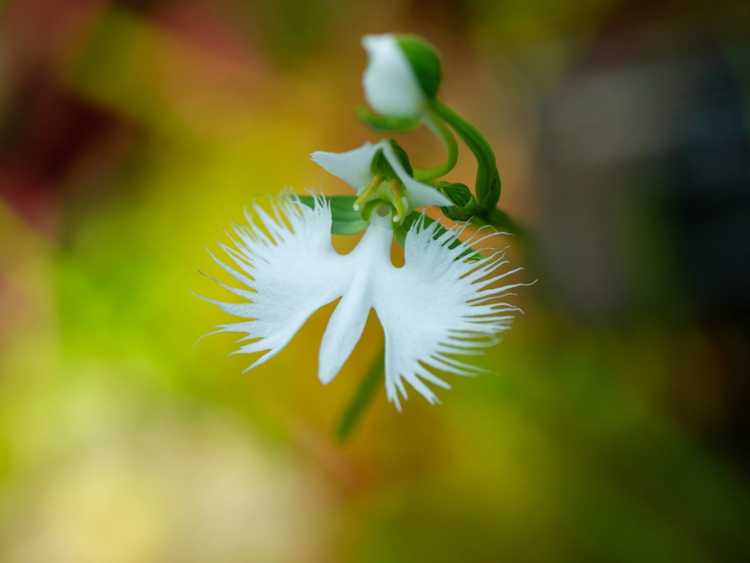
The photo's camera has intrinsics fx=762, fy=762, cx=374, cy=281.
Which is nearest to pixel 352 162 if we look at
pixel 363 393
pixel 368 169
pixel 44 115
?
pixel 368 169

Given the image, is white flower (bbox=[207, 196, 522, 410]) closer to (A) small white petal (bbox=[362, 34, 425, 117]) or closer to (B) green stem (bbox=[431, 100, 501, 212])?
(B) green stem (bbox=[431, 100, 501, 212])

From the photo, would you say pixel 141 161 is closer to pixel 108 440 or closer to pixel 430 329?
pixel 108 440

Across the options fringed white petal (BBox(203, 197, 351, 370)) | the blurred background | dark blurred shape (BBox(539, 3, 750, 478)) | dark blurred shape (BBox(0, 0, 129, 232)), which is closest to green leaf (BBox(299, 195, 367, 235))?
fringed white petal (BBox(203, 197, 351, 370))

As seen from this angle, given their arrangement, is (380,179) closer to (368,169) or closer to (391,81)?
(368,169)

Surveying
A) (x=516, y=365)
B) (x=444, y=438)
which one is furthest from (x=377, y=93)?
(x=444, y=438)

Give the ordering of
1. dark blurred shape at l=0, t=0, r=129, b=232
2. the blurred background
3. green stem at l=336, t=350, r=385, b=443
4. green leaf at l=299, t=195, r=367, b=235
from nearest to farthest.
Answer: green leaf at l=299, t=195, r=367, b=235, green stem at l=336, t=350, r=385, b=443, the blurred background, dark blurred shape at l=0, t=0, r=129, b=232

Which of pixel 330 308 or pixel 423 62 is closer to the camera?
pixel 423 62

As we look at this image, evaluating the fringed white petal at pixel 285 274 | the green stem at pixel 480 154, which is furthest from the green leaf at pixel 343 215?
the green stem at pixel 480 154
